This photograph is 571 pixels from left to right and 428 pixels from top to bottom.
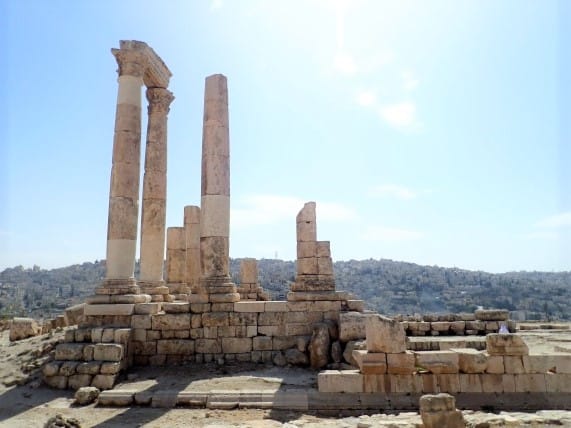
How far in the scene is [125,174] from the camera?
45.4 ft

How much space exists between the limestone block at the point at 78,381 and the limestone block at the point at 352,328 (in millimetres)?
6778

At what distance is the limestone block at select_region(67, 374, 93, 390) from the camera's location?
10312mm

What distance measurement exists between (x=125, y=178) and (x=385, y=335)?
9.72 meters

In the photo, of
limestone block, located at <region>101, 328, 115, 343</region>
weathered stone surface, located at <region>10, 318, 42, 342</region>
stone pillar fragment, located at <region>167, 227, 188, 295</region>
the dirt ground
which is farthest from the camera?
stone pillar fragment, located at <region>167, 227, 188, 295</region>

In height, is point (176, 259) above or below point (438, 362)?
above

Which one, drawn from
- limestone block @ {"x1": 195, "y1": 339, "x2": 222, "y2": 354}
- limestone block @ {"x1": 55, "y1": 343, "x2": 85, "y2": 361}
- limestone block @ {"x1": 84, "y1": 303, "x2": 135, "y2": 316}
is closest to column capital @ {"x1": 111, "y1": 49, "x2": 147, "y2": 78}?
limestone block @ {"x1": 84, "y1": 303, "x2": 135, "y2": 316}

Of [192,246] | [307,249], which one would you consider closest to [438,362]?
[307,249]

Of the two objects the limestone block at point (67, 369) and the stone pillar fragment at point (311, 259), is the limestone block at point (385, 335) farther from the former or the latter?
the limestone block at point (67, 369)

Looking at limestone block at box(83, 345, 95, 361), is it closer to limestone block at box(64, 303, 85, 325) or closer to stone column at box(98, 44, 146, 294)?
stone column at box(98, 44, 146, 294)

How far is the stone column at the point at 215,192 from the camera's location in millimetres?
13469

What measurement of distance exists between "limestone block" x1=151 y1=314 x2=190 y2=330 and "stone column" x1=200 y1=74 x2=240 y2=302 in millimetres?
1224

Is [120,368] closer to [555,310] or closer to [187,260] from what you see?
[187,260]

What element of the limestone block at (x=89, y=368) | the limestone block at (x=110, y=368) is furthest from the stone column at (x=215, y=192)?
the limestone block at (x=89, y=368)

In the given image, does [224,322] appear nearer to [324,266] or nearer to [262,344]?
[262,344]
